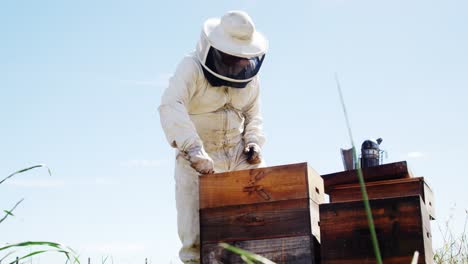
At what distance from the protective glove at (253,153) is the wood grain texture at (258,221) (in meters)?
0.94

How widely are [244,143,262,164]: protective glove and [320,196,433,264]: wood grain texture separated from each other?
1.21 meters

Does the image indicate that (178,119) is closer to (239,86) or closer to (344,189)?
(239,86)

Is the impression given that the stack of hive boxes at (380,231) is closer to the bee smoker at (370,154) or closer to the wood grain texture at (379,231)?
the wood grain texture at (379,231)

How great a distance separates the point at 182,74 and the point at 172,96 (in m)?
0.18

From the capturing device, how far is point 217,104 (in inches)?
169

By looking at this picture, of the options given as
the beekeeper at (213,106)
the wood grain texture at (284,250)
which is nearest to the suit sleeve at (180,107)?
the beekeeper at (213,106)

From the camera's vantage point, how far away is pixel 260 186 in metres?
3.26

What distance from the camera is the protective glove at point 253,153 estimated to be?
168 inches

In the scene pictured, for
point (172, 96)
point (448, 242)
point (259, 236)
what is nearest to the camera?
point (259, 236)

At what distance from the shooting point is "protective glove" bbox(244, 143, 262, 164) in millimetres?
4262

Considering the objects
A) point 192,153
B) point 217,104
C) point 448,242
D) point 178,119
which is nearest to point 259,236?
point 192,153

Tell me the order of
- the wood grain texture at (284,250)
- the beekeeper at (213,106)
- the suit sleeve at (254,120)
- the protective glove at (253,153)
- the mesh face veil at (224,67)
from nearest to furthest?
the wood grain texture at (284,250)
the beekeeper at (213,106)
the mesh face veil at (224,67)
the protective glove at (253,153)
the suit sleeve at (254,120)

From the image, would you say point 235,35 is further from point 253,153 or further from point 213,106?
point 253,153

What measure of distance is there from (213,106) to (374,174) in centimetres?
116
